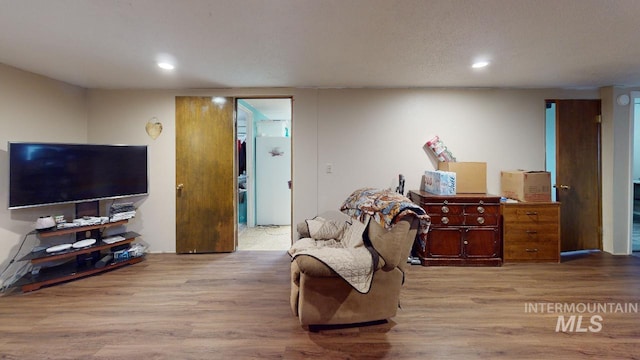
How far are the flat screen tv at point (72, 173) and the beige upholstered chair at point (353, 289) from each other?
102 inches

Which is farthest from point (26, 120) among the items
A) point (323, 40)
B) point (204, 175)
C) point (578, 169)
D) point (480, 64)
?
point (578, 169)

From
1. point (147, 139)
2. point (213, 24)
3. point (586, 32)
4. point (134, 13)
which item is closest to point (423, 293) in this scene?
point (586, 32)

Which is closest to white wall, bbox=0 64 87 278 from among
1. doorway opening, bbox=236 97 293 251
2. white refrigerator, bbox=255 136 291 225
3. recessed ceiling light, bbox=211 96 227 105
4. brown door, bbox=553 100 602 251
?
recessed ceiling light, bbox=211 96 227 105

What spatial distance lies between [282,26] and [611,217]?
4.55 meters

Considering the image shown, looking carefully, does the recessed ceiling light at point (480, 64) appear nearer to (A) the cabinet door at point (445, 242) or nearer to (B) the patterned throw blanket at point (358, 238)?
(B) the patterned throw blanket at point (358, 238)

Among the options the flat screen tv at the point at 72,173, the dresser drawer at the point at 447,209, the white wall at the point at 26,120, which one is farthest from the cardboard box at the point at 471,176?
→ the white wall at the point at 26,120

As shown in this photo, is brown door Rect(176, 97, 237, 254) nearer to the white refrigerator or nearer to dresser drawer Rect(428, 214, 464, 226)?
the white refrigerator

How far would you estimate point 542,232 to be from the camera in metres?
3.29

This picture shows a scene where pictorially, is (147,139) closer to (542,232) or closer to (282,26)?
(282,26)

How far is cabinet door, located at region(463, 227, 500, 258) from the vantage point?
3.24m

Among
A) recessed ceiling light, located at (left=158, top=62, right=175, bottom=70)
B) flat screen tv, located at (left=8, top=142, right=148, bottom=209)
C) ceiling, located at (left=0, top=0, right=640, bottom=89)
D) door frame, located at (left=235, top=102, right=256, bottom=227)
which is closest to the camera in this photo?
ceiling, located at (left=0, top=0, right=640, bottom=89)

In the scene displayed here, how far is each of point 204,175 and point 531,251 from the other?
4049 millimetres

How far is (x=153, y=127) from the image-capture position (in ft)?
11.9

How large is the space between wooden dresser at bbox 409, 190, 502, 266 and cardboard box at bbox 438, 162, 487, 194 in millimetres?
212
